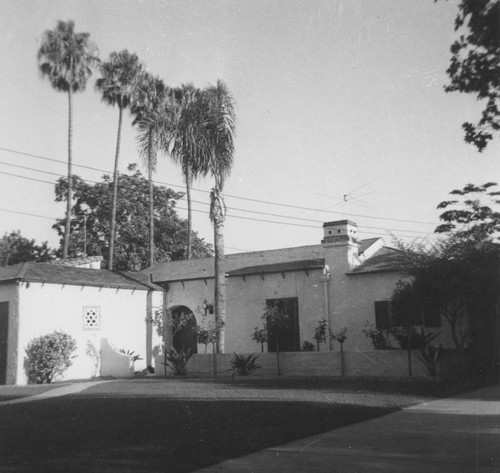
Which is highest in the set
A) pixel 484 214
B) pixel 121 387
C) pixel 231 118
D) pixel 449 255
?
pixel 231 118

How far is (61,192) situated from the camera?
40219mm

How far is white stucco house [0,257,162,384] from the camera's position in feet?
57.1

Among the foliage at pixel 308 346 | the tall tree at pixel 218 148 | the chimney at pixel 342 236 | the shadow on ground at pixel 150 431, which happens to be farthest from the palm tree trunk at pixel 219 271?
the shadow on ground at pixel 150 431

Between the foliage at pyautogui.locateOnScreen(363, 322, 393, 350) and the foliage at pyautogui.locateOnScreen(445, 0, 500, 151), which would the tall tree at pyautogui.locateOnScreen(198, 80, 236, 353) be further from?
the foliage at pyautogui.locateOnScreen(445, 0, 500, 151)

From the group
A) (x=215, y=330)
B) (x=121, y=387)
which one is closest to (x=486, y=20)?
(x=121, y=387)

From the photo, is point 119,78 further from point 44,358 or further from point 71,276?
point 44,358

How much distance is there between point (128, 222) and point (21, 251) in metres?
9.49

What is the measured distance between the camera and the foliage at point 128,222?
39156 mm

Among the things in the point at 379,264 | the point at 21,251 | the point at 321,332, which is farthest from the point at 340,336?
the point at 21,251

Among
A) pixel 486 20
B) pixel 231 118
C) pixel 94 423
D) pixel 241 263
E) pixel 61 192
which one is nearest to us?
pixel 486 20

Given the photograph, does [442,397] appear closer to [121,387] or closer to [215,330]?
[121,387]

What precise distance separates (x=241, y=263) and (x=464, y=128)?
15.5 m

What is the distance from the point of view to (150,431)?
24.4 ft

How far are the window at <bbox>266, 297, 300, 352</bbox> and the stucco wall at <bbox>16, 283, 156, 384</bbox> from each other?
16.6ft
